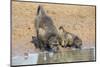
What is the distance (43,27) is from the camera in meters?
2.64

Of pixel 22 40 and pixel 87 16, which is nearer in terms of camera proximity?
pixel 22 40

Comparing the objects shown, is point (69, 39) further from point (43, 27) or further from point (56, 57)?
point (43, 27)

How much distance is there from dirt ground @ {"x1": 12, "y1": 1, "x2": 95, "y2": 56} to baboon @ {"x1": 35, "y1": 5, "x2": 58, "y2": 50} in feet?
0.16

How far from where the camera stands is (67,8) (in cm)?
276

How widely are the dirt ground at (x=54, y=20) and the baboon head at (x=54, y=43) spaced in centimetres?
16

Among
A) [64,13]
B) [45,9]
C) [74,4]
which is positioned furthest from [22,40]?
[74,4]

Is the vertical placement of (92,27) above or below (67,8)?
below

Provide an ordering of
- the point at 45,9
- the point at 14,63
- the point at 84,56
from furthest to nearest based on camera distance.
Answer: the point at 84,56 → the point at 45,9 → the point at 14,63

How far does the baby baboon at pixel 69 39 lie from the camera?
273cm

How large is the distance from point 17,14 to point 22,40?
12.6 inches

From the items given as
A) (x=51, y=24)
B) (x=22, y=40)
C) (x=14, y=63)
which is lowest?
(x=14, y=63)

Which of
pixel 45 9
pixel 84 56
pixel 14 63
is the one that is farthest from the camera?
pixel 84 56

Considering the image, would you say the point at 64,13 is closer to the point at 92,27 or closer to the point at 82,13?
the point at 82,13

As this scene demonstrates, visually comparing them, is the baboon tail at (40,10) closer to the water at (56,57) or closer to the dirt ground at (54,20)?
the dirt ground at (54,20)
